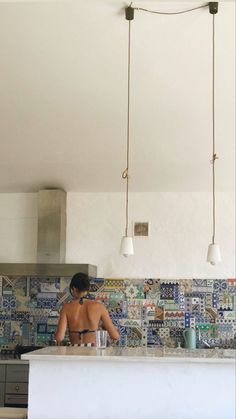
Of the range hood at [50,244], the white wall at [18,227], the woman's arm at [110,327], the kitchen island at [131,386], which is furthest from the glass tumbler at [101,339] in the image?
the white wall at [18,227]

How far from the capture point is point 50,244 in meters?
6.05

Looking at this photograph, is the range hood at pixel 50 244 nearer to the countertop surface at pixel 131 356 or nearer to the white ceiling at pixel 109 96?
the white ceiling at pixel 109 96

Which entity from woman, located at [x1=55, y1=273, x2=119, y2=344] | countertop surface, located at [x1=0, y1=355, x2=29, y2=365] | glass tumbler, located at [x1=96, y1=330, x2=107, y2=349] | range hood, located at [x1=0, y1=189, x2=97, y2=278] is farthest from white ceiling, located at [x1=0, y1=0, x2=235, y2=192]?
glass tumbler, located at [x1=96, y1=330, x2=107, y2=349]

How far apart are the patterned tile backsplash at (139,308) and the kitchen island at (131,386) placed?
103 inches

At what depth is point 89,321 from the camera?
4.55 m

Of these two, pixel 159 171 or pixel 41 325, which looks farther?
pixel 41 325

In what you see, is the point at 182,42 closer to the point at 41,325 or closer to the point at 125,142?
the point at 125,142

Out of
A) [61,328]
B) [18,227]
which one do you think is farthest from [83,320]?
[18,227]

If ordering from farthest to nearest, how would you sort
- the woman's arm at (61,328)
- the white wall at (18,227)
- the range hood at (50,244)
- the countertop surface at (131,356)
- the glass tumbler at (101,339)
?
the white wall at (18,227), the range hood at (50,244), the woman's arm at (61,328), the glass tumbler at (101,339), the countertop surface at (131,356)

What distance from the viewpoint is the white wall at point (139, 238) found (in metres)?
6.11

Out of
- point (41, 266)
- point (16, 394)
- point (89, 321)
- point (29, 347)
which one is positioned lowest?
point (16, 394)

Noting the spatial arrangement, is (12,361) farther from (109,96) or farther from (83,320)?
(109,96)

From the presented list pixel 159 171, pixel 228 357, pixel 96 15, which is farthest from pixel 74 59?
pixel 228 357

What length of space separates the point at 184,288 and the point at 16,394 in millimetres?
1971
